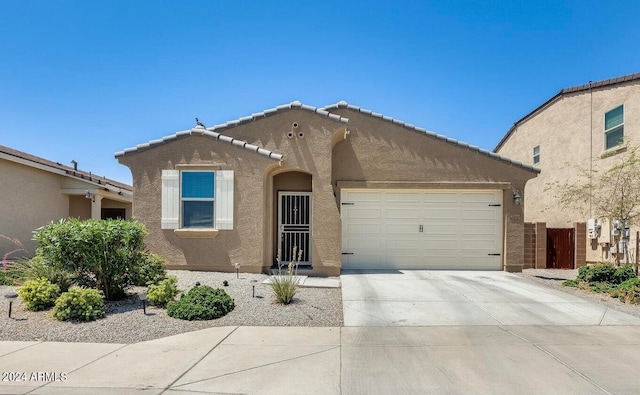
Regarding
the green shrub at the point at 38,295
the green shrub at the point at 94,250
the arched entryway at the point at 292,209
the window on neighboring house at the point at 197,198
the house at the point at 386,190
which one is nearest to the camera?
the green shrub at the point at 38,295

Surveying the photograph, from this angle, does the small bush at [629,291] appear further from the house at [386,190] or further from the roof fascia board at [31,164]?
the roof fascia board at [31,164]

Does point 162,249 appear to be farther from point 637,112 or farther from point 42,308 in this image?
point 637,112

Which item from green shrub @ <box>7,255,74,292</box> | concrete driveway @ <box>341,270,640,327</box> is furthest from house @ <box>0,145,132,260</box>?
concrete driveway @ <box>341,270,640,327</box>

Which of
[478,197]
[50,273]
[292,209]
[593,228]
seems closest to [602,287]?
[478,197]

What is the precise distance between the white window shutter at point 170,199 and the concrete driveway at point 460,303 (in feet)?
15.7

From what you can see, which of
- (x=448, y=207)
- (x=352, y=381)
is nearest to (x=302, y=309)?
(x=352, y=381)

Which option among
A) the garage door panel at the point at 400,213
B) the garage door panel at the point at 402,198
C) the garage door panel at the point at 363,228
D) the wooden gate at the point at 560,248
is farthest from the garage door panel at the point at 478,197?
the wooden gate at the point at 560,248

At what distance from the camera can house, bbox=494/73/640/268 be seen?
11.7 meters

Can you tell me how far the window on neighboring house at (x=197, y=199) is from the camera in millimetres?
9453

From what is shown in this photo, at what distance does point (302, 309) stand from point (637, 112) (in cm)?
1213

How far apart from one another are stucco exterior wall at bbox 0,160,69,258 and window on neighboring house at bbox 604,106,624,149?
19932 mm

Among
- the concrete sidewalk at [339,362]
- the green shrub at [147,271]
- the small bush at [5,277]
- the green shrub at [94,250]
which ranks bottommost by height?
the concrete sidewalk at [339,362]

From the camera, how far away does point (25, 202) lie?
12.2m

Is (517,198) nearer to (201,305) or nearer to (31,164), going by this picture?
(201,305)
